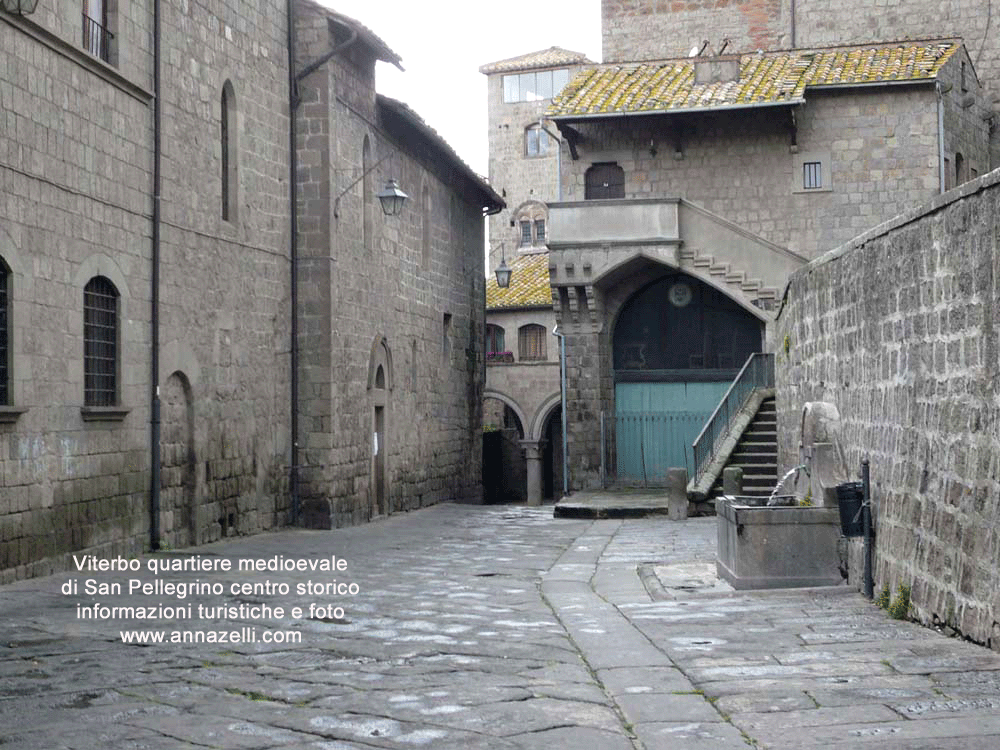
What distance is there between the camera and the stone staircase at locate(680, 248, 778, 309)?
2389cm

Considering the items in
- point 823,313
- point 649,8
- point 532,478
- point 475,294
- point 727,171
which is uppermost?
point 649,8

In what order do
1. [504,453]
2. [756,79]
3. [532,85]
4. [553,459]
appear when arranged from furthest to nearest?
[532,85] → [504,453] → [553,459] → [756,79]

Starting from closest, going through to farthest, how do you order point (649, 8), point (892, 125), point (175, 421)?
point (175, 421), point (892, 125), point (649, 8)

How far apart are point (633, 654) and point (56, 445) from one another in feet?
22.1

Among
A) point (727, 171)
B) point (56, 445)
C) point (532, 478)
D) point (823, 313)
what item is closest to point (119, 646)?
point (56, 445)

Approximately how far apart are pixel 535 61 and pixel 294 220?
138 ft

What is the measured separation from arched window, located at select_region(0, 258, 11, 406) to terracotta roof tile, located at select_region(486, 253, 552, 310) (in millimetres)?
29977

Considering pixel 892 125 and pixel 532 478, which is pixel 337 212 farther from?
pixel 532 478

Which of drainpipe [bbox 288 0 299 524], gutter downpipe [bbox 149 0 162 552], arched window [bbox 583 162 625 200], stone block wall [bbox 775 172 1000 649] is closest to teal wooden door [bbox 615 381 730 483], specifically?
arched window [bbox 583 162 625 200]

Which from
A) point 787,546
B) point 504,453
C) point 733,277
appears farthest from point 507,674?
point 504,453

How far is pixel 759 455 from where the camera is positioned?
20500 millimetres

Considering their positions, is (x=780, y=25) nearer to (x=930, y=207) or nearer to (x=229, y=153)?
(x=229, y=153)

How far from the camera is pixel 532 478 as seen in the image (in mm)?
42281

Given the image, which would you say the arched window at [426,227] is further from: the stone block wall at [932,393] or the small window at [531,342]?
the small window at [531,342]
